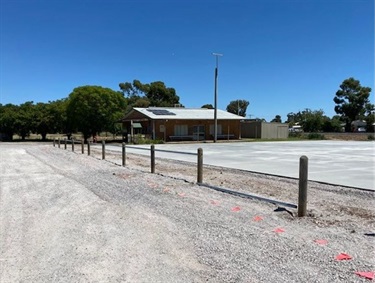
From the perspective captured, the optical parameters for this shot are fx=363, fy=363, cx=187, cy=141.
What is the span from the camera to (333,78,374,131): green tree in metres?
69.8

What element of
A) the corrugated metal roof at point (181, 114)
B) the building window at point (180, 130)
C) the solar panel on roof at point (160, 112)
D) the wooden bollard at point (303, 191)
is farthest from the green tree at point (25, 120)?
the wooden bollard at point (303, 191)

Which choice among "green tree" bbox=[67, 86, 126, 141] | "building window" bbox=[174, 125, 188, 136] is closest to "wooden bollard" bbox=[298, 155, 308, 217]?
"building window" bbox=[174, 125, 188, 136]

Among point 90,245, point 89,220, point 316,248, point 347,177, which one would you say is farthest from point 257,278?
Answer: point 347,177

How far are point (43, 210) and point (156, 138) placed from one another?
3335cm

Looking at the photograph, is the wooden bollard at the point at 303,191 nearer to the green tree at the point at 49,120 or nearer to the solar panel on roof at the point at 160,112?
the solar panel on roof at the point at 160,112

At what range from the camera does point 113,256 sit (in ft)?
13.4

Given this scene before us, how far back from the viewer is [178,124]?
137 ft

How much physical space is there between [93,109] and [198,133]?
12.4m

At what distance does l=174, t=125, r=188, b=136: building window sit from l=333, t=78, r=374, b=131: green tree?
42821 millimetres

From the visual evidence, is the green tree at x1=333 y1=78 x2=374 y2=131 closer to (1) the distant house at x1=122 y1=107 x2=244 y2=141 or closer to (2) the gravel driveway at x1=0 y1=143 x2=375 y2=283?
(1) the distant house at x1=122 y1=107 x2=244 y2=141

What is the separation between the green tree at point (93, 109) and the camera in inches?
1571

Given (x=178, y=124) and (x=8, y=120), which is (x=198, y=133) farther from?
(x=8, y=120)

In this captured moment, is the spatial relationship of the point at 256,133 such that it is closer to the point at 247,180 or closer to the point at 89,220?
the point at 247,180

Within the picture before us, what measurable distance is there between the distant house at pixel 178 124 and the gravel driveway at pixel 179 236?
31.3 meters
